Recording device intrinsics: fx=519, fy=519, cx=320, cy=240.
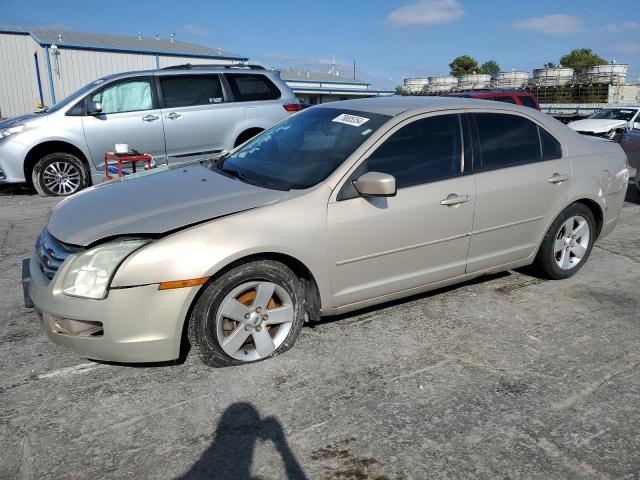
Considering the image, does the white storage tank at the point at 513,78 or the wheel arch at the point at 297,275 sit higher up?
the white storage tank at the point at 513,78

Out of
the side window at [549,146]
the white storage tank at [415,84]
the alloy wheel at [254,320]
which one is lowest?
the alloy wheel at [254,320]

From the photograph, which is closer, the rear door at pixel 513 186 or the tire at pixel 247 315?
the tire at pixel 247 315

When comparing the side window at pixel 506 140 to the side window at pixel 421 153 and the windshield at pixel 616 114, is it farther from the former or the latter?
the windshield at pixel 616 114

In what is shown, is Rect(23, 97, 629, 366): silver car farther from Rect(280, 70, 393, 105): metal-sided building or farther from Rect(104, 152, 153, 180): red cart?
Rect(280, 70, 393, 105): metal-sided building

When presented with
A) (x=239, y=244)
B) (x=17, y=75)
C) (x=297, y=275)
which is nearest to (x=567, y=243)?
(x=297, y=275)

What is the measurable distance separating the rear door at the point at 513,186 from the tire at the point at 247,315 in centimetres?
151

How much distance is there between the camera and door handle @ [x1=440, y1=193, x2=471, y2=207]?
3.58m

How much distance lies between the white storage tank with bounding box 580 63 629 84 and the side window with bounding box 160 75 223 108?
1655 inches

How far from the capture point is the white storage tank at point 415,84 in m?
61.5

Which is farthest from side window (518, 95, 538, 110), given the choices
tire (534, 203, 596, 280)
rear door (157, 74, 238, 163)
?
tire (534, 203, 596, 280)

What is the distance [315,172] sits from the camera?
11.1 feet

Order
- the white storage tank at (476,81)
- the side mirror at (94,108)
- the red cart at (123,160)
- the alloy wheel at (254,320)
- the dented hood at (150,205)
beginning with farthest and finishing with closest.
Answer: the white storage tank at (476,81)
the side mirror at (94,108)
the red cart at (123,160)
the alloy wheel at (254,320)
the dented hood at (150,205)

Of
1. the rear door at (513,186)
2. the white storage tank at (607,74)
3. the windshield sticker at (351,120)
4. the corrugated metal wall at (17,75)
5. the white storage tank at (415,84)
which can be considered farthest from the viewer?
the white storage tank at (415,84)

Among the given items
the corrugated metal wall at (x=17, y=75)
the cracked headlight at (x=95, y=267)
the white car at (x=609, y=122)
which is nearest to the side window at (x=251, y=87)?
the cracked headlight at (x=95, y=267)
